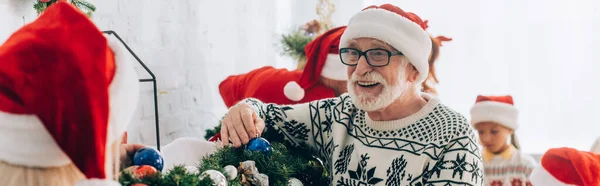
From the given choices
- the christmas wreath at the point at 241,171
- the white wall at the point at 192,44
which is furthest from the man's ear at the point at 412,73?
the white wall at the point at 192,44

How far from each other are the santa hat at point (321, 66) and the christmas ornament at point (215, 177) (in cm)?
98

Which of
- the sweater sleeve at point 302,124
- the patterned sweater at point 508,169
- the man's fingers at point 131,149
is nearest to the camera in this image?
the man's fingers at point 131,149

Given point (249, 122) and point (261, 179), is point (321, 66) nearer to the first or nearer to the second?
point (249, 122)

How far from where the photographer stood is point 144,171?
812 millimetres

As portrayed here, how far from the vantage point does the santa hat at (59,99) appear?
0.61 meters

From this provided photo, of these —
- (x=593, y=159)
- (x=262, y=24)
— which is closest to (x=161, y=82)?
(x=262, y=24)

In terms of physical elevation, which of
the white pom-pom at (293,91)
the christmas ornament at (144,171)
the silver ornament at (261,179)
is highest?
the christmas ornament at (144,171)

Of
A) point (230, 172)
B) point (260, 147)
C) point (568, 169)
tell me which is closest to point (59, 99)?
point (230, 172)

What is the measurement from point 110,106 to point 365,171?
0.66m

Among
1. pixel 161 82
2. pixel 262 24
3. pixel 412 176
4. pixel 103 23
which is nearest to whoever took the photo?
pixel 412 176

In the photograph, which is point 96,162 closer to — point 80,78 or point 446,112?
point 80,78

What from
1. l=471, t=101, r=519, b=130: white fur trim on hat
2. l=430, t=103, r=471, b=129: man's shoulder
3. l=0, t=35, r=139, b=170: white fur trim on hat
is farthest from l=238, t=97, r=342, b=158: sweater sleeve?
l=471, t=101, r=519, b=130: white fur trim on hat

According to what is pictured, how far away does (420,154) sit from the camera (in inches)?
44.1

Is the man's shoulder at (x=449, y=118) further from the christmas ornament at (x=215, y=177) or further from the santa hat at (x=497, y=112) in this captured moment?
the santa hat at (x=497, y=112)
